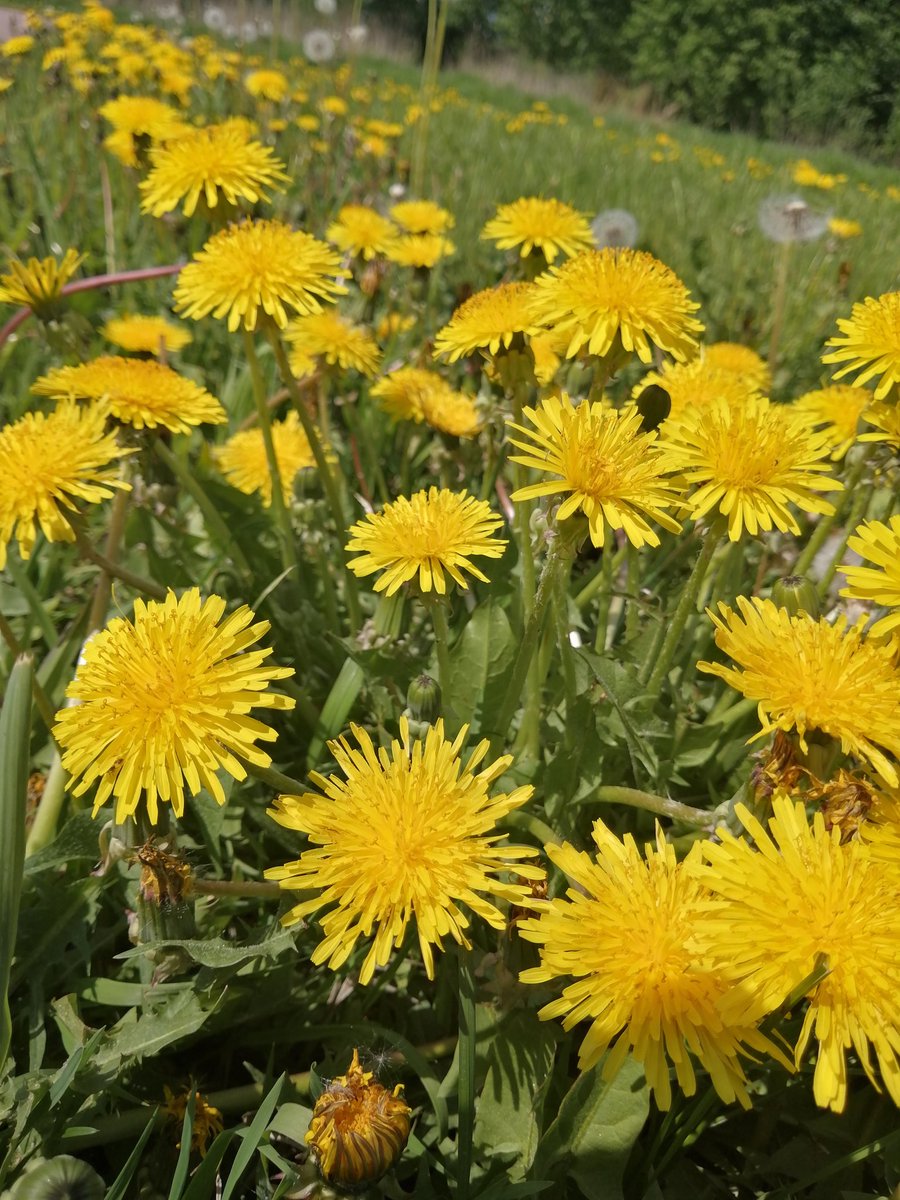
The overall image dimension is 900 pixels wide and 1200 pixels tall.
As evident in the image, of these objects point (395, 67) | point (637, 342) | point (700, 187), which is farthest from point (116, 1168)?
point (395, 67)

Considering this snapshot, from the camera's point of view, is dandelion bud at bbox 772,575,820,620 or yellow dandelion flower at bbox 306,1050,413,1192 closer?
yellow dandelion flower at bbox 306,1050,413,1192

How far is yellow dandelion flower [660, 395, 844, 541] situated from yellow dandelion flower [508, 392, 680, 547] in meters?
0.04

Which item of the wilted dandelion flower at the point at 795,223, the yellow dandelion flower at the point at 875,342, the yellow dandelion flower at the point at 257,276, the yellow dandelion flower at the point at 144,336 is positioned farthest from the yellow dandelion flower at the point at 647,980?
the wilted dandelion flower at the point at 795,223

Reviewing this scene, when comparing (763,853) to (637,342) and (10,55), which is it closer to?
(637,342)

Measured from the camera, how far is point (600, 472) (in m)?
0.88

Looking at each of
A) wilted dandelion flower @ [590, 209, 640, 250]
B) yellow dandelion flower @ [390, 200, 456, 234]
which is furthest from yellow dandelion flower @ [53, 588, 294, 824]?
wilted dandelion flower @ [590, 209, 640, 250]

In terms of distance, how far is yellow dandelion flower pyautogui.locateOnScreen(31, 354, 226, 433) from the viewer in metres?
1.22

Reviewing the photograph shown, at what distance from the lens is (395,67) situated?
40.9 feet

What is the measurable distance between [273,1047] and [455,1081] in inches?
8.1

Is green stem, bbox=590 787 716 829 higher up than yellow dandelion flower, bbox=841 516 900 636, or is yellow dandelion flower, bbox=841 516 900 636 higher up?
yellow dandelion flower, bbox=841 516 900 636

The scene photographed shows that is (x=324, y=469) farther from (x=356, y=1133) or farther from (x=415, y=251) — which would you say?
(x=356, y=1133)

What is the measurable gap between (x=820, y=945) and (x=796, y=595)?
451mm

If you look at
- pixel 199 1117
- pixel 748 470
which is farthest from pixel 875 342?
pixel 199 1117

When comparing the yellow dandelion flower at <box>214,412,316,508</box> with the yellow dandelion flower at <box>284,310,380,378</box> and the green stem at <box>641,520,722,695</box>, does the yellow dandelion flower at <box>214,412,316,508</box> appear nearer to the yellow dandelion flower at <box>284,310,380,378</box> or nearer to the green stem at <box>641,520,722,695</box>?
the yellow dandelion flower at <box>284,310,380,378</box>
